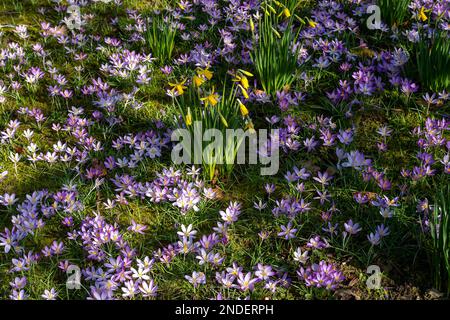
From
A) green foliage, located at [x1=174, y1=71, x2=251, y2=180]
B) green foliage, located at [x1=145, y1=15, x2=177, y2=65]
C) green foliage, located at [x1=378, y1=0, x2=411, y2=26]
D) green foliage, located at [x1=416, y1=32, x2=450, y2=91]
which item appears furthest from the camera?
green foliage, located at [x1=378, y1=0, x2=411, y2=26]

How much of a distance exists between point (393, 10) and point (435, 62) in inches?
29.3

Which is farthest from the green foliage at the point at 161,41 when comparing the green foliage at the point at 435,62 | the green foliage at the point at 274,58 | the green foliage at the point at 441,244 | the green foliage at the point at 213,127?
the green foliage at the point at 441,244

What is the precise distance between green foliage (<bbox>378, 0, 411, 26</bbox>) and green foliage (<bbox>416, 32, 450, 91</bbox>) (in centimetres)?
50

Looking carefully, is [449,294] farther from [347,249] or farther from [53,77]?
[53,77]

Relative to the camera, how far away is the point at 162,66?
3.83 metres

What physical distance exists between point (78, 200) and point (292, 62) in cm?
159

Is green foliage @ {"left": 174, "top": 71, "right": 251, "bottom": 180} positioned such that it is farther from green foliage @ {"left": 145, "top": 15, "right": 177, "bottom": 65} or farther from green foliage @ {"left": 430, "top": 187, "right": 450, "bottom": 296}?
green foliage @ {"left": 430, "top": 187, "right": 450, "bottom": 296}

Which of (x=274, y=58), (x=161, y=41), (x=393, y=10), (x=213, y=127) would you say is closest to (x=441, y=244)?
(x=213, y=127)

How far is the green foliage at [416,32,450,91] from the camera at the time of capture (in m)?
3.27

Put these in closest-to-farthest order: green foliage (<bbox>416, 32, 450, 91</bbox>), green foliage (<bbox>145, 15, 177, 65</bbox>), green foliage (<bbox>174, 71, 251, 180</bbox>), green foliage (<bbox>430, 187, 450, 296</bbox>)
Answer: green foliage (<bbox>430, 187, 450, 296</bbox>) < green foliage (<bbox>174, 71, 251, 180</bbox>) < green foliage (<bbox>416, 32, 450, 91</bbox>) < green foliage (<bbox>145, 15, 177, 65</bbox>)

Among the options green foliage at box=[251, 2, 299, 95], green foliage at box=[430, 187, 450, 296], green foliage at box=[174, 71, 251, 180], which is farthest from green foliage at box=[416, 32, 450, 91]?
green foliage at box=[174, 71, 251, 180]

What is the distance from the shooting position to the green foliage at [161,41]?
3.74 m

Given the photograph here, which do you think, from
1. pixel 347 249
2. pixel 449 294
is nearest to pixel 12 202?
pixel 347 249

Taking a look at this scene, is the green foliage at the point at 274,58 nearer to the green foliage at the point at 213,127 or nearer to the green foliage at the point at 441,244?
the green foliage at the point at 213,127
